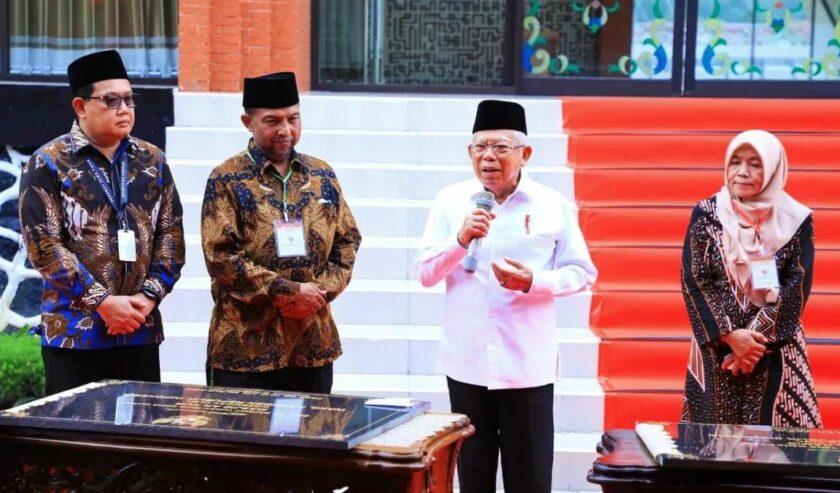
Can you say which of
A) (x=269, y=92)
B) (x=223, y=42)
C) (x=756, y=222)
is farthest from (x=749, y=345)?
(x=223, y=42)

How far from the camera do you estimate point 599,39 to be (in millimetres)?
10164

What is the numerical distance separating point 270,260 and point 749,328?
178 cm

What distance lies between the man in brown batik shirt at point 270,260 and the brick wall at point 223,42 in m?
4.10

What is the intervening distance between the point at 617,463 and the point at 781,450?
46 centimetres

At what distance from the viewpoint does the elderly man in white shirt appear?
4.59m

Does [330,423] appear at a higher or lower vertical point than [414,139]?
lower

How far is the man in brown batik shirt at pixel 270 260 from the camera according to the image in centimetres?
457

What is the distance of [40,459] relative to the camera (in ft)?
12.4

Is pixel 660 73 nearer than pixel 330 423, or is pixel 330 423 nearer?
pixel 330 423

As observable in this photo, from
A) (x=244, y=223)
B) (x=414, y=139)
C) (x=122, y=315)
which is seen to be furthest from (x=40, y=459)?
(x=414, y=139)

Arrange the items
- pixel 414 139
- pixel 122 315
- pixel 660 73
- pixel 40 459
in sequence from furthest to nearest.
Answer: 1. pixel 660 73
2. pixel 414 139
3. pixel 122 315
4. pixel 40 459

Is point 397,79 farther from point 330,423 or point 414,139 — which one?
point 330,423

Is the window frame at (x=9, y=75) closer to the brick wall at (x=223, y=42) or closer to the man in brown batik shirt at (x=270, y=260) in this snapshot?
the brick wall at (x=223, y=42)

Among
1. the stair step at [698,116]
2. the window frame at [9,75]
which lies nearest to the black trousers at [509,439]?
the stair step at [698,116]
